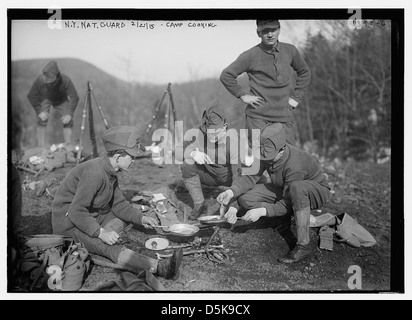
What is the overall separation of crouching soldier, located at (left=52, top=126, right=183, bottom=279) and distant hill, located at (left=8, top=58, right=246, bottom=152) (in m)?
1.18

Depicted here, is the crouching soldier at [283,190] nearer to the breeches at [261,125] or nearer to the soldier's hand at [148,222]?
the breeches at [261,125]

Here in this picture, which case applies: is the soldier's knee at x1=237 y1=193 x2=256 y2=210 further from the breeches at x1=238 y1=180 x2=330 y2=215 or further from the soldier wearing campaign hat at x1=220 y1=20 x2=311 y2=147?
the soldier wearing campaign hat at x1=220 y1=20 x2=311 y2=147

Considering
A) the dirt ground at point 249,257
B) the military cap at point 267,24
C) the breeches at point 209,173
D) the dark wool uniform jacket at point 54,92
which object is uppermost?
the military cap at point 267,24

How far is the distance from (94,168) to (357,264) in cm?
345

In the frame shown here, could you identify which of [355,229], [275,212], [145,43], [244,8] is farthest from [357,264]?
[145,43]

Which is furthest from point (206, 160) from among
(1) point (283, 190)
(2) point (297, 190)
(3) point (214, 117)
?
(2) point (297, 190)

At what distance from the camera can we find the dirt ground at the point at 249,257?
4820mm

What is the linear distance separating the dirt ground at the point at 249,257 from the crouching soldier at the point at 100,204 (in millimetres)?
258

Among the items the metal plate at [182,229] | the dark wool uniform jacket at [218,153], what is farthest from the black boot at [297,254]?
the dark wool uniform jacket at [218,153]

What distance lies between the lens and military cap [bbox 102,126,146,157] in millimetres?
4723

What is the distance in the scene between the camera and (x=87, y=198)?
461 cm

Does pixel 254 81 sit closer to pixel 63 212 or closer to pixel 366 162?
pixel 63 212

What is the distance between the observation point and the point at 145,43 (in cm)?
536

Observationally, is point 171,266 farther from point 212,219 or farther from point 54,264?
point 54,264
